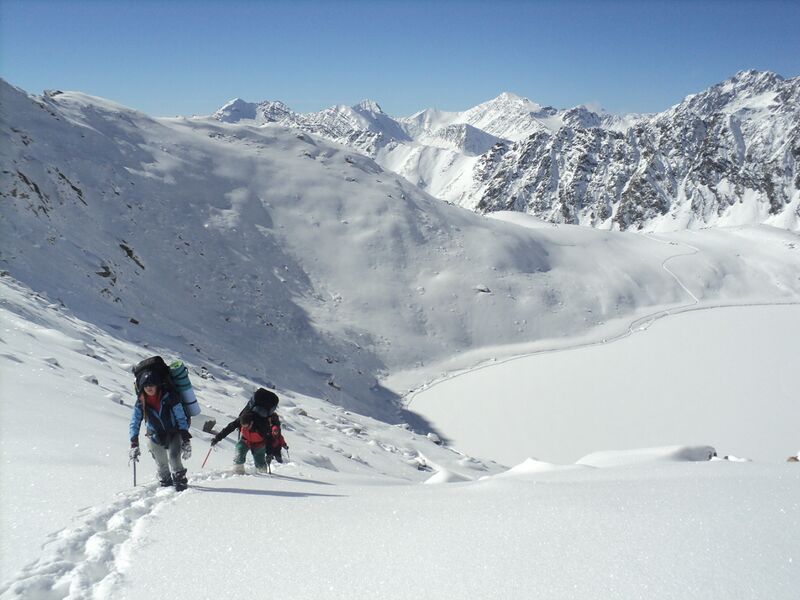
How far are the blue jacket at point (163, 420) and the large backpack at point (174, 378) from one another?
90mm

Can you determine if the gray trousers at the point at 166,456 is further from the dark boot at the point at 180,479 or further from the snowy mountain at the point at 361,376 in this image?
the snowy mountain at the point at 361,376

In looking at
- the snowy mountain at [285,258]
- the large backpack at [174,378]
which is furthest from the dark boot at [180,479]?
the snowy mountain at [285,258]

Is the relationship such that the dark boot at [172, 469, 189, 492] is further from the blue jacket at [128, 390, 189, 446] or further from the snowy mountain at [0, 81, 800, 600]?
the blue jacket at [128, 390, 189, 446]

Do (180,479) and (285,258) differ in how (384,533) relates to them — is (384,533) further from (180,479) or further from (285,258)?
(285,258)

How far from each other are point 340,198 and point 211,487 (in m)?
45.0

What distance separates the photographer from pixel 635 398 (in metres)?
29.8

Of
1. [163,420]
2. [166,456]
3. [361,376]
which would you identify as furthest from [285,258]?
[166,456]

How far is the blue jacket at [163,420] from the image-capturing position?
284 inches

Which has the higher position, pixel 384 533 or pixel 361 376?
pixel 361 376

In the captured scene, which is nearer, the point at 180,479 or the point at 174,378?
the point at 180,479

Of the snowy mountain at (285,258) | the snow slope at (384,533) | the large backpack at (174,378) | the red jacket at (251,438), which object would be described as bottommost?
the snow slope at (384,533)

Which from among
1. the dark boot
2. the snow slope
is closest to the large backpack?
the dark boot

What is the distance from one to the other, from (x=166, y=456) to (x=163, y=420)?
0.48m

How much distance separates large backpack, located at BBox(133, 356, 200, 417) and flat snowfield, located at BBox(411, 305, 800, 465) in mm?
18747
